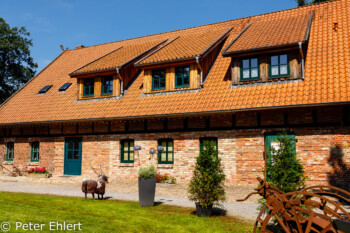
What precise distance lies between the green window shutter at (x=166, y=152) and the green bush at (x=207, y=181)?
670 centimetres

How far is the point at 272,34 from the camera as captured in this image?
585 inches

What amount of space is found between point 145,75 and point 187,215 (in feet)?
32.0

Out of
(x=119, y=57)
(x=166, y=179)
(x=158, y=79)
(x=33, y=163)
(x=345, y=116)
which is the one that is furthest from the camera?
(x=119, y=57)

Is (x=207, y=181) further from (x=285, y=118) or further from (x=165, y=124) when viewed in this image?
(x=165, y=124)

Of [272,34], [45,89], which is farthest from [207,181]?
[45,89]

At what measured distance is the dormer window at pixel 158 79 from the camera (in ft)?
53.2

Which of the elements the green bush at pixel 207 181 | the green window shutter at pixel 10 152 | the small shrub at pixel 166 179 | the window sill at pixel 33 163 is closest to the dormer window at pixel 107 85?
the window sill at pixel 33 163

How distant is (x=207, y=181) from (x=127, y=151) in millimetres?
8679

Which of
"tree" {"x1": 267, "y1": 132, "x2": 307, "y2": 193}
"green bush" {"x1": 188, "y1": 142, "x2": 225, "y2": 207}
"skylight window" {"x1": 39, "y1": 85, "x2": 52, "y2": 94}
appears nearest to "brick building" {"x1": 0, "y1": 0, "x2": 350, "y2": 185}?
"skylight window" {"x1": 39, "y1": 85, "x2": 52, "y2": 94}

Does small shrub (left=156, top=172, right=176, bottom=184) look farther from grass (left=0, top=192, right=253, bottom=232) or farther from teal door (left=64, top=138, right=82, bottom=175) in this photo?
teal door (left=64, top=138, right=82, bottom=175)

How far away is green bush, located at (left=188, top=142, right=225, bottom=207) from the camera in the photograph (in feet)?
26.1

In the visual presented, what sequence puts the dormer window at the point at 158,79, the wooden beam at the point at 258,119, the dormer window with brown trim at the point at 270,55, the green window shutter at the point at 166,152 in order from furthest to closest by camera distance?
1. the dormer window at the point at 158,79
2. the green window shutter at the point at 166,152
3. the dormer window with brown trim at the point at 270,55
4. the wooden beam at the point at 258,119

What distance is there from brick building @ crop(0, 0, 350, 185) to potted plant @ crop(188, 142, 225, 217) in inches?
208

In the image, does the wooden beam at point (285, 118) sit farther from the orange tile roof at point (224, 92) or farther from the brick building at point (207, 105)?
the orange tile roof at point (224, 92)
